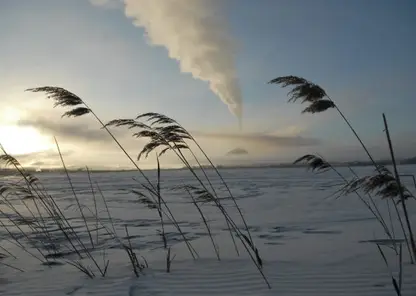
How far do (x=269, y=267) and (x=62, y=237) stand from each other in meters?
4.78

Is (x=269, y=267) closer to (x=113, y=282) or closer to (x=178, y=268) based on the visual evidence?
(x=178, y=268)

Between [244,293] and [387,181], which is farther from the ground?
[387,181]

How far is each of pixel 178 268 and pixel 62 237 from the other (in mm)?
3942

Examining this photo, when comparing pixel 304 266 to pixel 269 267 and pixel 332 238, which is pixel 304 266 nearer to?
pixel 269 267

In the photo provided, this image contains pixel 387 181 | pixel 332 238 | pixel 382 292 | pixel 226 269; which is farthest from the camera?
pixel 332 238

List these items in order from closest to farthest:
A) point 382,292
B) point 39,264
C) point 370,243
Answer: point 382,292
point 39,264
point 370,243

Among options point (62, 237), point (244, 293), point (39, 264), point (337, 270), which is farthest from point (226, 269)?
point (62, 237)

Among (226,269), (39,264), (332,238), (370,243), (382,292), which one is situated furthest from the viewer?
(332,238)

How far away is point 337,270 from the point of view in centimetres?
456

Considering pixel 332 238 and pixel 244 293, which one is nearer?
pixel 244 293

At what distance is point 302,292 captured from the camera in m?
3.83

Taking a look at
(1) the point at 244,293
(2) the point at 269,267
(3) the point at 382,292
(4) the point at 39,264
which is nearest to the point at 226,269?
(2) the point at 269,267

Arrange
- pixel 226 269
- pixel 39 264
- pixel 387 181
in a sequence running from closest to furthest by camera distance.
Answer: pixel 387 181, pixel 226 269, pixel 39 264

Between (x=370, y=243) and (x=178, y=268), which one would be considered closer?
(x=178, y=268)
